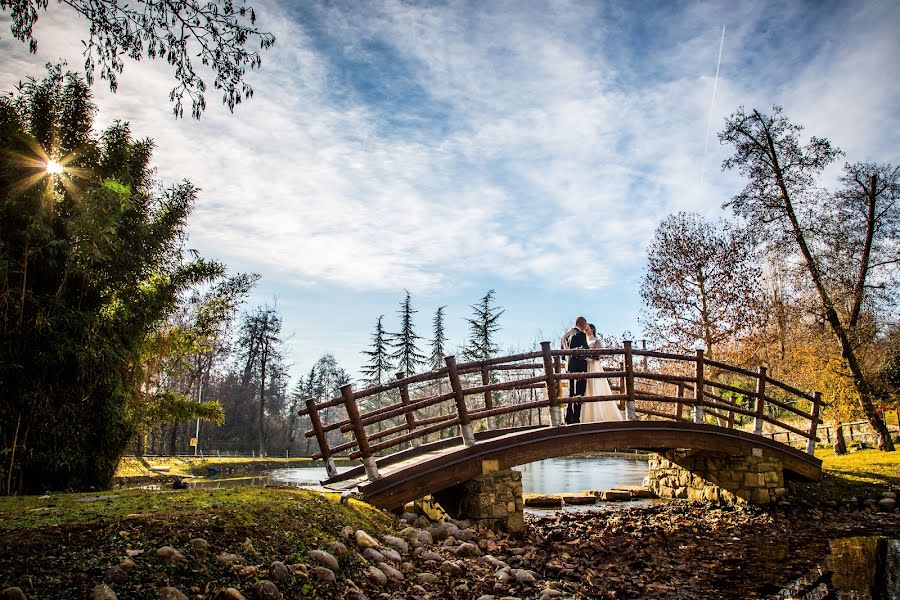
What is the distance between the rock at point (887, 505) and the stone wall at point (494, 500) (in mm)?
7692

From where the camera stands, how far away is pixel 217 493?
21.9ft

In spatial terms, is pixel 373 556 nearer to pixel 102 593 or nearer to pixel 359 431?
pixel 359 431

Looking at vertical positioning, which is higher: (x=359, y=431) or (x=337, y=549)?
(x=359, y=431)

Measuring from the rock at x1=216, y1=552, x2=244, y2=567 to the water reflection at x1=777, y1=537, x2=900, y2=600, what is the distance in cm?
553

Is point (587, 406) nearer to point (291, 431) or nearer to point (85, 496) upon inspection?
point (85, 496)

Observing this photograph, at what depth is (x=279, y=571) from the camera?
4461mm

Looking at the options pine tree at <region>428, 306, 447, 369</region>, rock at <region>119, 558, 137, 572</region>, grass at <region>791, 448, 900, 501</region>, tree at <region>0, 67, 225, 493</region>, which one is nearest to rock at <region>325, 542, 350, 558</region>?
rock at <region>119, 558, 137, 572</region>

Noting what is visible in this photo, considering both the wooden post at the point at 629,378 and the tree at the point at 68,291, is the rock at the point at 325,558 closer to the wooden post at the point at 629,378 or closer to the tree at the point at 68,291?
the tree at the point at 68,291

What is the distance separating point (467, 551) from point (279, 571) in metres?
2.68

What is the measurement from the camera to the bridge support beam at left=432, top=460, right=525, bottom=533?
26.5 feet

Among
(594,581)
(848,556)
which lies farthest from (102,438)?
(848,556)

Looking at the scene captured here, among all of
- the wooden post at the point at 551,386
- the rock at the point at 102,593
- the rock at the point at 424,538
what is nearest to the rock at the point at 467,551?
the rock at the point at 424,538

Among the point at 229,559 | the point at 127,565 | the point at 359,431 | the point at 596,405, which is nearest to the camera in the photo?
the point at 127,565

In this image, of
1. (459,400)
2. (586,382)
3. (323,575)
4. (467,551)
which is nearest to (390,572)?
(323,575)
